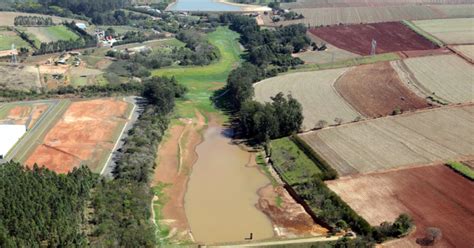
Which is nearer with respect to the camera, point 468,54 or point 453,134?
point 453,134

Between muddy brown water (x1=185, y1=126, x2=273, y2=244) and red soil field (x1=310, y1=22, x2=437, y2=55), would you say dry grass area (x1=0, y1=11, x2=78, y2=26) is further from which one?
muddy brown water (x1=185, y1=126, x2=273, y2=244)

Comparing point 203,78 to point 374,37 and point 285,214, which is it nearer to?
point 374,37

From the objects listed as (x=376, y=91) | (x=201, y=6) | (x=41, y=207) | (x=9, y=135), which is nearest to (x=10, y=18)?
(x=201, y=6)

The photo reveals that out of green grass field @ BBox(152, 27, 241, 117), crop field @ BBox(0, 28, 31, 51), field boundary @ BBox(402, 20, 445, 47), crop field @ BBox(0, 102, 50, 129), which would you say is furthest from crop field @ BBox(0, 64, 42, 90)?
field boundary @ BBox(402, 20, 445, 47)

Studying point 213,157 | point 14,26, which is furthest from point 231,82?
point 14,26

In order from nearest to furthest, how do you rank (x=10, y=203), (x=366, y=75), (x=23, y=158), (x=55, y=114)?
(x=10, y=203)
(x=23, y=158)
(x=55, y=114)
(x=366, y=75)

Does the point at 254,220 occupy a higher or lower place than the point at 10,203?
lower

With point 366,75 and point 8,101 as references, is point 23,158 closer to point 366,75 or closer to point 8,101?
point 8,101
